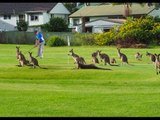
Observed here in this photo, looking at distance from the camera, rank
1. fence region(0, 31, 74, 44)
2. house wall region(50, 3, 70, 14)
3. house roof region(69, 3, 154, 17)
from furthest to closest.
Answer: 1. house wall region(50, 3, 70, 14)
2. house roof region(69, 3, 154, 17)
3. fence region(0, 31, 74, 44)

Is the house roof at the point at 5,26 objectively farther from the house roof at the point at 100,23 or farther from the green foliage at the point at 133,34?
the green foliage at the point at 133,34

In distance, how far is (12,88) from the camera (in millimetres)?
14422

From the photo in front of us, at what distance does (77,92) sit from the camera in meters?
13.5

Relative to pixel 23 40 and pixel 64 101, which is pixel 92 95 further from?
pixel 23 40

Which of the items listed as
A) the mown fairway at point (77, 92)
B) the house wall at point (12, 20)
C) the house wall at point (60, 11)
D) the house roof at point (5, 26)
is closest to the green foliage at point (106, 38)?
the mown fairway at point (77, 92)

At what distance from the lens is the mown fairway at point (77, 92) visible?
33.3 ft

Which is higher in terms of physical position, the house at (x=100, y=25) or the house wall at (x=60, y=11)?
the house wall at (x=60, y=11)

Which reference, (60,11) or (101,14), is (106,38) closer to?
(101,14)

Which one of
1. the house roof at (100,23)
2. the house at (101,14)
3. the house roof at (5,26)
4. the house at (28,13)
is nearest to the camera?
the house roof at (100,23)

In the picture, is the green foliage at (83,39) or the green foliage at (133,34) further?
the green foliage at (83,39)

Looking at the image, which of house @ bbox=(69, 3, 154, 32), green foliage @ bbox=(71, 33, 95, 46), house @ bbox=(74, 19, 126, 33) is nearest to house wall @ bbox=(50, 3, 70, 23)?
house @ bbox=(69, 3, 154, 32)

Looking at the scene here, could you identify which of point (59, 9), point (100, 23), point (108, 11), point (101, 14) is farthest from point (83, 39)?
point (59, 9)

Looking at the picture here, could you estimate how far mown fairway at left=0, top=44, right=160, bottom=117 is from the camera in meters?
10.1

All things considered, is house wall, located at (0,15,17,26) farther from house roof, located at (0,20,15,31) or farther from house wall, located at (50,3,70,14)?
house wall, located at (50,3,70,14)
